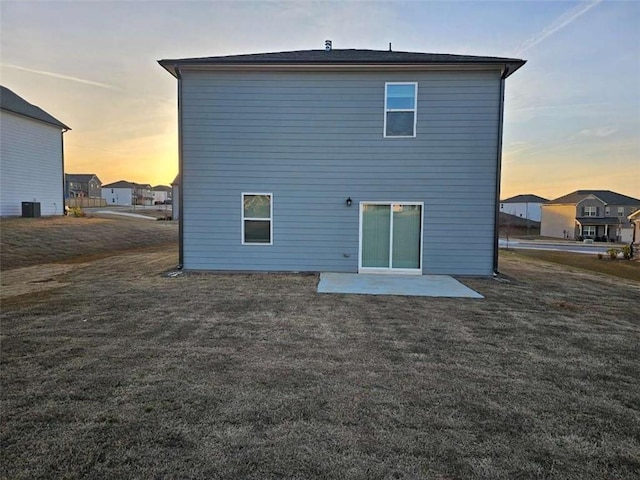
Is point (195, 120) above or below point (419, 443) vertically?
above

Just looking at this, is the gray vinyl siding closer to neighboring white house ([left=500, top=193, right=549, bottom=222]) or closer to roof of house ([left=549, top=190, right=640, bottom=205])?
roof of house ([left=549, top=190, right=640, bottom=205])

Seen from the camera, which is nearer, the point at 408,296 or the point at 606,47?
the point at 408,296

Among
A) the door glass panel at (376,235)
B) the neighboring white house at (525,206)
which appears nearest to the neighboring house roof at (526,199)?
the neighboring white house at (525,206)

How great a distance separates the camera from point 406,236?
9.41 metres

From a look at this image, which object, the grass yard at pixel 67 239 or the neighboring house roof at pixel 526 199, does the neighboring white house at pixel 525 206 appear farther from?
the grass yard at pixel 67 239

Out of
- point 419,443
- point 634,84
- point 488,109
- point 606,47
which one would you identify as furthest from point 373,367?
point 634,84

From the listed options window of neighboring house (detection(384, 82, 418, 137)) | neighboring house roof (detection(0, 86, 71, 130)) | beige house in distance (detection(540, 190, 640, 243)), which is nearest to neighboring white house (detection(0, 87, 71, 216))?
neighboring house roof (detection(0, 86, 71, 130))

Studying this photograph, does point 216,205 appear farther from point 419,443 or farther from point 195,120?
point 419,443

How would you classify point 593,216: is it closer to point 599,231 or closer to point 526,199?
point 599,231

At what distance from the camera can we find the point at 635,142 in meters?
20.2

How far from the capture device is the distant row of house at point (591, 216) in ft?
153

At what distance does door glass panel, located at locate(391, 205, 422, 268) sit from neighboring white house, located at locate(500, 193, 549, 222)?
204 feet

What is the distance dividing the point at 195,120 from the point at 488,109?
778 cm

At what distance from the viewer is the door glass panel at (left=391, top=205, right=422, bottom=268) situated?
9.34 meters
